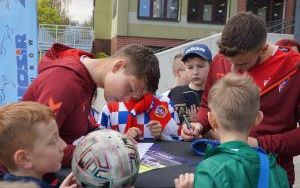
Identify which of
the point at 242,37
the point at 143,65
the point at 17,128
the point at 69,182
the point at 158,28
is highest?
the point at 242,37

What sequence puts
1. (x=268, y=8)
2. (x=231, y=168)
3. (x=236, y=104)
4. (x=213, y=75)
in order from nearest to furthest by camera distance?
(x=231, y=168), (x=236, y=104), (x=213, y=75), (x=268, y=8)

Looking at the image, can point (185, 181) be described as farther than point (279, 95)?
No

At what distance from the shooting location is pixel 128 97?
2.88m

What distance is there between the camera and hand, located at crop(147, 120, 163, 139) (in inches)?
124

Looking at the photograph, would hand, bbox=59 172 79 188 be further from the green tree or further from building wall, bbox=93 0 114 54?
A: the green tree

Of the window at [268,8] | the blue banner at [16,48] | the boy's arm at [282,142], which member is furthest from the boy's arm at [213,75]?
the window at [268,8]

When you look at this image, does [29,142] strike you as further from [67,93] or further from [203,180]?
[203,180]

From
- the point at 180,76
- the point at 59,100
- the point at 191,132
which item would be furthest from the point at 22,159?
the point at 180,76

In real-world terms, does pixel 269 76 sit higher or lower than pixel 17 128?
higher

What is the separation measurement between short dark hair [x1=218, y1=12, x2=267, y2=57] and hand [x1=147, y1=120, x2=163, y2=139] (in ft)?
2.17

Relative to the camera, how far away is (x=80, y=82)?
2.65 meters

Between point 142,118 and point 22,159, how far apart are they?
1.14 meters

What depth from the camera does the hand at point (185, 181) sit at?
7.43 feet

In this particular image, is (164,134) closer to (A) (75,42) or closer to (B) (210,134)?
(B) (210,134)
